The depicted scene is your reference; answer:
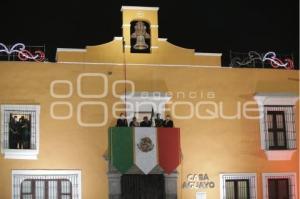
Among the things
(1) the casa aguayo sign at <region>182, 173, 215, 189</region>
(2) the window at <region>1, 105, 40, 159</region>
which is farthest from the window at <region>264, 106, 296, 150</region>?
(2) the window at <region>1, 105, 40, 159</region>

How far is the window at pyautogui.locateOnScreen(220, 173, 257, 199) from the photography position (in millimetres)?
24142

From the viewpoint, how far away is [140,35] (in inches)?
950

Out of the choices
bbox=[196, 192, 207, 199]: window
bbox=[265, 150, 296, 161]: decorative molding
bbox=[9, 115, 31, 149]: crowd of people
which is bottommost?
bbox=[196, 192, 207, 199]: window

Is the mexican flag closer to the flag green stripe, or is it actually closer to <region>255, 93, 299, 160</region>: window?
the flag green stripe

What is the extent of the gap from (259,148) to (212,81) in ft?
9.86

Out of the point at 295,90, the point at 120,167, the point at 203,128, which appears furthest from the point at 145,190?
the point at 295,90

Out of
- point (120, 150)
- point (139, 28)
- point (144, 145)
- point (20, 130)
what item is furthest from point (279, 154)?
point (20, 130)

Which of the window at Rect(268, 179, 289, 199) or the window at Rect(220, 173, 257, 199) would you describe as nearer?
the window at Rect(220, 173, 257, 199)

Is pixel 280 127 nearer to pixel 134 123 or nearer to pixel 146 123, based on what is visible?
pixel 146 123

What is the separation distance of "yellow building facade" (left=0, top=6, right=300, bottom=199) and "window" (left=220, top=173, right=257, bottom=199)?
51 millimetres

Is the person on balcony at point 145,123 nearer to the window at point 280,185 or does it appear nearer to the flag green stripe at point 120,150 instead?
the flag green stripe at point 120,150

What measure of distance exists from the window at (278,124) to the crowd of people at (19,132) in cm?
841

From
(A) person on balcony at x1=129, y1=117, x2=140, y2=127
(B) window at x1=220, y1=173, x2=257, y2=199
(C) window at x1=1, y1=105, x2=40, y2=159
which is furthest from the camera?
(B) window at x1=220, y1=173, x2=257, y2=199

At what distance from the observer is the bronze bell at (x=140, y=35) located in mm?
24000
